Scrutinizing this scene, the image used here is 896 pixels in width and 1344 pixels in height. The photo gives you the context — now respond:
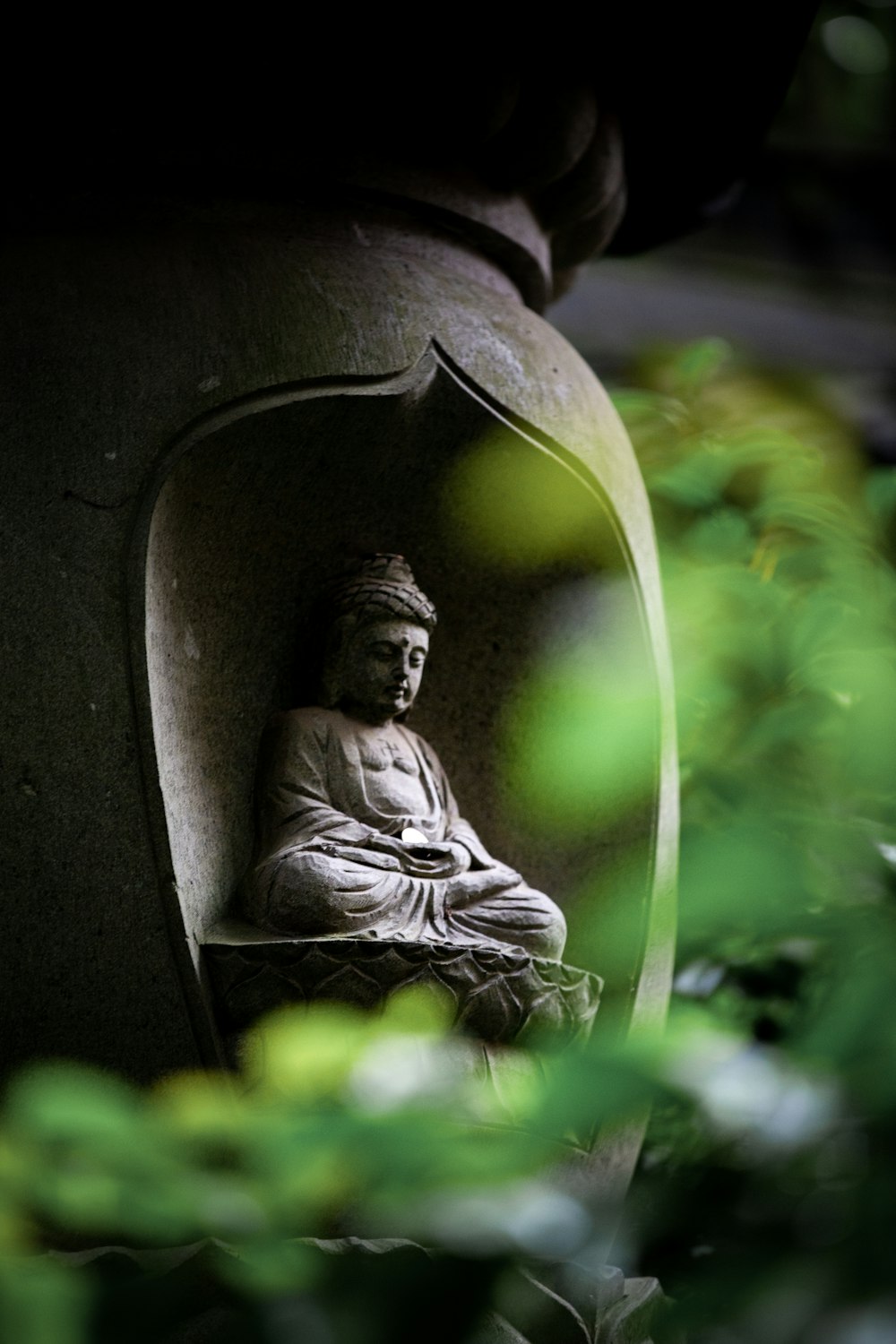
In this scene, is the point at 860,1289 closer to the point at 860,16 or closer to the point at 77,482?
the point at 77,482

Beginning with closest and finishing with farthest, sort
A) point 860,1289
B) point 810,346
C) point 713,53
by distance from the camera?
point 860,1289
point 713,53
point 810,346

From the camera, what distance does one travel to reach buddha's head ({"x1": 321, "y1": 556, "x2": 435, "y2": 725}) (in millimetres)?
3080

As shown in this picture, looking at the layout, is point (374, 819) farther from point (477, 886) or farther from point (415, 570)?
point (415, 570)

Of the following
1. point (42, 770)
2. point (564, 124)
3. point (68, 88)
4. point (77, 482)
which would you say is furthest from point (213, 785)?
point (564, 124)

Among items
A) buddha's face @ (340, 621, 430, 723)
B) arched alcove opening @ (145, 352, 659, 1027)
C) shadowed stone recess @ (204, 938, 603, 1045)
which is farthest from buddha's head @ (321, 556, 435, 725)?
shadowed stone recess @ (204, 938, 603, 1045)

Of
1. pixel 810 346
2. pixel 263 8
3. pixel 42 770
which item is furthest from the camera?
pixel 810 346

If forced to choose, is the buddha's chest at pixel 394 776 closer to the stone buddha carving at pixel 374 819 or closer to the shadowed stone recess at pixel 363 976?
the stone buddha carving at pixel 374 819

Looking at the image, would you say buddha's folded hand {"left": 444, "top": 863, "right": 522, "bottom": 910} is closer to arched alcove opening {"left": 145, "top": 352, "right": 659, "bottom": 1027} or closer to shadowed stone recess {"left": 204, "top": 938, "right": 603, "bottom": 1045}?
shadowed stone recess {"left": 204, "top": 938, "right": 603, "bottom": 1045}

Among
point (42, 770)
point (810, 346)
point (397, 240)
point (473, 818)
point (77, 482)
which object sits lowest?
point (810, 346)

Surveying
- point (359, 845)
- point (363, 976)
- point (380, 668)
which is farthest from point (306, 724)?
point (363, 976)

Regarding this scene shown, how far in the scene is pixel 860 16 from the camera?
8984 millimetres

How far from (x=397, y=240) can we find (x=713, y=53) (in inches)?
Answer: 37.4

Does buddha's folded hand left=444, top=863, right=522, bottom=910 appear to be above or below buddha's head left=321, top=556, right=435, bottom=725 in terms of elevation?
below

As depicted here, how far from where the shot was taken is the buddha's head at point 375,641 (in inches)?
121
